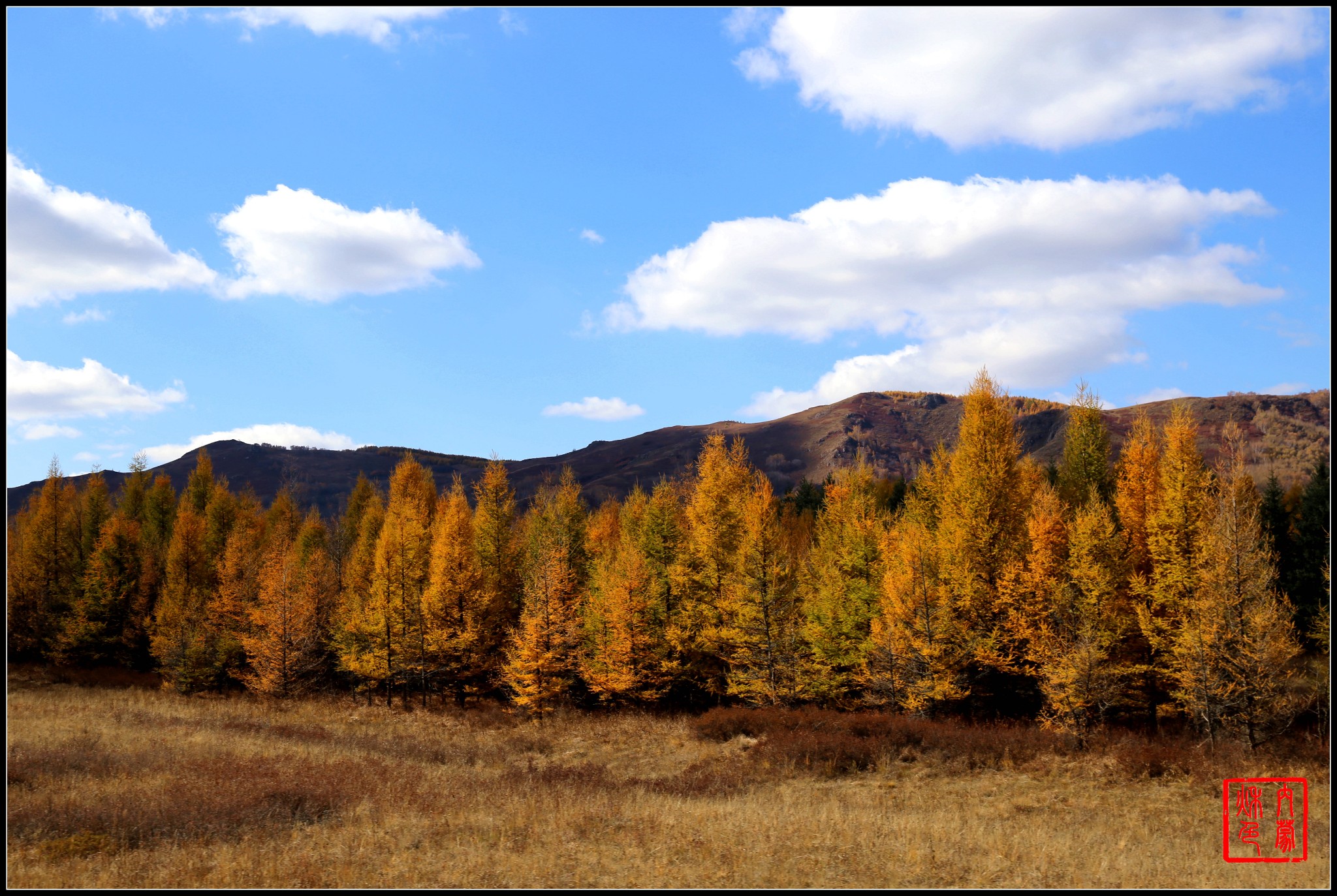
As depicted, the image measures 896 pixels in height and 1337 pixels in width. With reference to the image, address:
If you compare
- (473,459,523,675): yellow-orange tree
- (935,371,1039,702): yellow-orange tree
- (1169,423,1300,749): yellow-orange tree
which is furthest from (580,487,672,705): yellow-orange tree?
(1169,423,1300,749): yellow-orange tree

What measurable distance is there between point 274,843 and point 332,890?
3943 millimetres

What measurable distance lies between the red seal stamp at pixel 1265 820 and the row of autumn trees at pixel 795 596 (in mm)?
6740

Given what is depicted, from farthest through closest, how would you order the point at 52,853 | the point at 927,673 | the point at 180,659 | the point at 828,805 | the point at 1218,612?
1. the point at 180,659
2. the point at 927,673
3. the point at 1218,612
4. the point at 828,805
5. the point at 52,853

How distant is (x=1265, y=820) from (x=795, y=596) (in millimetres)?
20497

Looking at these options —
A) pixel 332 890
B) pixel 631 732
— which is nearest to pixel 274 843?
pixel 332 890

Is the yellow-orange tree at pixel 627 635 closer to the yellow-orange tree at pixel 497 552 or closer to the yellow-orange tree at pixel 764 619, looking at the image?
the yellow-orange tree at pixel 764 619

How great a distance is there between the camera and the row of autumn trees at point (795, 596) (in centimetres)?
3170

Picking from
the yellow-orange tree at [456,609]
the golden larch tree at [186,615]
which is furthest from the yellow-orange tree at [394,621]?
the golden larch tree at [186,615]

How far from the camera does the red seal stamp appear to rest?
16.7 meters

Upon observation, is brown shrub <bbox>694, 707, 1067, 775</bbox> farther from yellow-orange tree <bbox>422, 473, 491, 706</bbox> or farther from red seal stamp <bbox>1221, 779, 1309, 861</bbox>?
yellow-orange tree <bbox>422, 473, 491, 706</bbox>

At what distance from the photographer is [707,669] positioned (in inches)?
1604

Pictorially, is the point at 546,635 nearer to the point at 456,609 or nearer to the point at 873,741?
the point at 456,609

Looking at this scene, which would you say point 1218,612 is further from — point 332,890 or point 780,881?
point 332,890

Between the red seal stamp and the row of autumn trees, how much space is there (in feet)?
22.1
